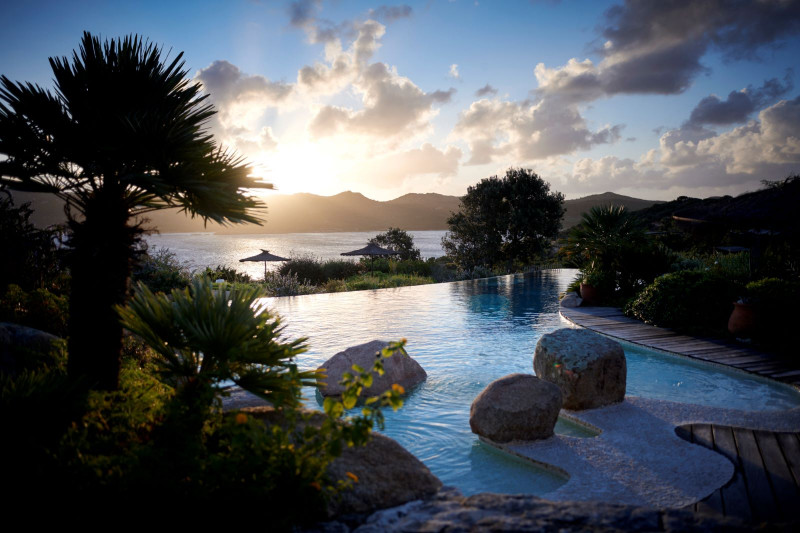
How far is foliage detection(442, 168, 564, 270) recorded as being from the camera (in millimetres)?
31594

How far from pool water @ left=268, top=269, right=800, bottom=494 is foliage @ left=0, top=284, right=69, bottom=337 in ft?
11.3

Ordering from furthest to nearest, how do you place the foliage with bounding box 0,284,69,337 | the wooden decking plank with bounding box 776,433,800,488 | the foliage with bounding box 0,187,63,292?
the foliage with bounding box 0,187,63,292 → the foliage with bounding box 0,284,69,337 → the wooden decking plank with bounding box 776,433,800,488

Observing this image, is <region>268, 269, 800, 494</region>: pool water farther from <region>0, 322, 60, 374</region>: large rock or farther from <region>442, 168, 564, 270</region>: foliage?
<region>442, 168, 564, 270</region>: foliage

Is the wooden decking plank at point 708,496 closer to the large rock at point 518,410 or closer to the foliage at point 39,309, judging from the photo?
the large rock at point 518,410

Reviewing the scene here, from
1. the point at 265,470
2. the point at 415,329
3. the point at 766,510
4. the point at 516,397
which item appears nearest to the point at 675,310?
the point at 415,329

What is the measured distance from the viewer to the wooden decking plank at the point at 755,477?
3.52 metres

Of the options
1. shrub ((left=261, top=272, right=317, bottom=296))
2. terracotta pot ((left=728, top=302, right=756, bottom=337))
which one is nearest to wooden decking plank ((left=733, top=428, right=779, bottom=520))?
terracotta pot ((left=728, top=302, right=756, bottom=337))

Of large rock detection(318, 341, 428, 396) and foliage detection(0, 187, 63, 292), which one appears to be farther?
large rock detection(318, 341, 428, 396)

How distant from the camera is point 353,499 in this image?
10.7ft

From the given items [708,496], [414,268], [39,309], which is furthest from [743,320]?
[414,268]

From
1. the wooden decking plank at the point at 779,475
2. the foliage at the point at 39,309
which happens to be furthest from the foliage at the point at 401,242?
the wooden decking plank at the point at 779,475

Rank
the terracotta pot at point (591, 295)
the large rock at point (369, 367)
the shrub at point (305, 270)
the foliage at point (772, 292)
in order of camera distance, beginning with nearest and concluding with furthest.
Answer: the large rock at point (369, 367)
the foliage at point (772, 292)
the terracotta pot at point (591, 295)
the shrub at point (305, 270)

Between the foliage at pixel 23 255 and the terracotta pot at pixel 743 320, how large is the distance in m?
11.9

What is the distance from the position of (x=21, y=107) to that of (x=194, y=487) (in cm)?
287
